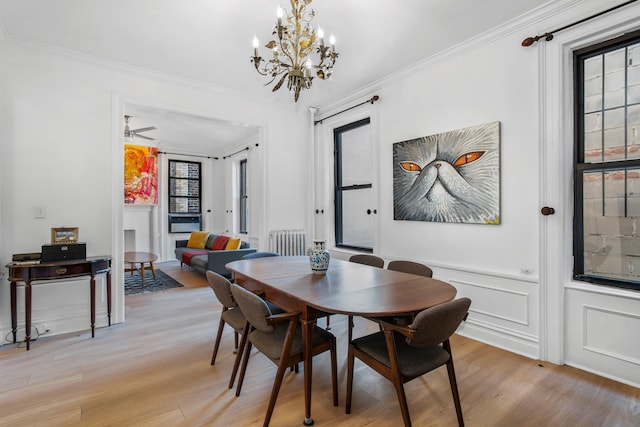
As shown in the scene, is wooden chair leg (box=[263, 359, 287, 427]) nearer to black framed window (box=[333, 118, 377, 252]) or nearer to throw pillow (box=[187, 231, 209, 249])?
black framed window (box=[333, 118, 377, 252])

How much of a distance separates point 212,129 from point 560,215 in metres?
5.63

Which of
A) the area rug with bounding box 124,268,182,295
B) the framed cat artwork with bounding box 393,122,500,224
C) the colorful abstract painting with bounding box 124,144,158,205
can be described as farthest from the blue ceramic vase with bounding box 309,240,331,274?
the colorful abstract painting with bounding box 124,144,158,205

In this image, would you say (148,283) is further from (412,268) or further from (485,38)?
(485,38)

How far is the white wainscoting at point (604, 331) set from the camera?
7.15 ft

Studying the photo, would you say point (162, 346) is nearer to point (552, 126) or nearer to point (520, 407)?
point (520, 407)

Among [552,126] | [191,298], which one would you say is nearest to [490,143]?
[552,126]

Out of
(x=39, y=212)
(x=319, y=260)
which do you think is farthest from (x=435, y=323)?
(x=39, y=212)

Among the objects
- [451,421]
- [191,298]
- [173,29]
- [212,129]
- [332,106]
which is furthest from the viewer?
[212,129]

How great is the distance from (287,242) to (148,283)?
2483mm

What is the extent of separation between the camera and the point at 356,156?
4469mm

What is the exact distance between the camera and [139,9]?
2.50 m

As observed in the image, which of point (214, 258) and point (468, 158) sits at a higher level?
point (468, 158)

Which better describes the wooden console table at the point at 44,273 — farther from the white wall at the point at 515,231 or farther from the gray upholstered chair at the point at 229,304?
the white wall at the point at 515,231

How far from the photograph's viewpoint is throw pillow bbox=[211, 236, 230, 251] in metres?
6.09
